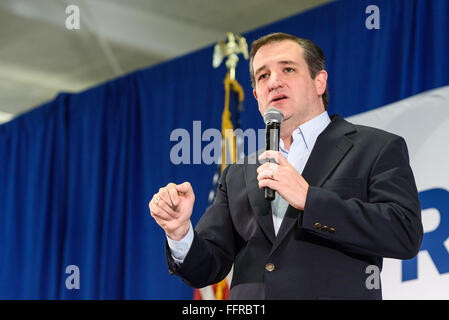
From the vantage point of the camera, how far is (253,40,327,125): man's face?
6.14 feet

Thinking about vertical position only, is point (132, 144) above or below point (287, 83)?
above

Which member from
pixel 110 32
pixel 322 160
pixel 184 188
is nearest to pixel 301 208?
pixel 322 160

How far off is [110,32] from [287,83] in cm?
400

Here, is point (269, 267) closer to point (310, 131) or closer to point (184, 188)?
point (184, 188)

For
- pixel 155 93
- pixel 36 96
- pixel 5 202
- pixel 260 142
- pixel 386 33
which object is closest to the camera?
pixel 386 33

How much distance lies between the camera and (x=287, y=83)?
189 cm

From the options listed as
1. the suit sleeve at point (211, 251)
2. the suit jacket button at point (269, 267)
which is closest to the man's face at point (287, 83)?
the suit sleeve at point (211, 251)

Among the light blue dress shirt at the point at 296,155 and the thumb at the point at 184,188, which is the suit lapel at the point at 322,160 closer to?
the light blue dress shirt at the point at 296,155

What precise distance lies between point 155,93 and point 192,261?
145 inches

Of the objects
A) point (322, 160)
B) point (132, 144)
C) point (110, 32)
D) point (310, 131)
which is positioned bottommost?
point (322, 160)

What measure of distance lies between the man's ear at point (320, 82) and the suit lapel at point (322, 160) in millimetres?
231
